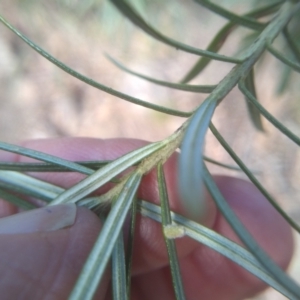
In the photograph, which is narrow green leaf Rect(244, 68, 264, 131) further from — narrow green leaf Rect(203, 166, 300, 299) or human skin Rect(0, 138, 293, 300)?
narrow green leaf Rect(203, 166, 300, 299)

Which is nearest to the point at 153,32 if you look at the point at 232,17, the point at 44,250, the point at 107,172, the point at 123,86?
the point at 232,17

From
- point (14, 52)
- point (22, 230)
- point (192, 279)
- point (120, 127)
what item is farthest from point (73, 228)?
point (14, 52)

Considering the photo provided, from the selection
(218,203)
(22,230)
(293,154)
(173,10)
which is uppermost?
(173,10)

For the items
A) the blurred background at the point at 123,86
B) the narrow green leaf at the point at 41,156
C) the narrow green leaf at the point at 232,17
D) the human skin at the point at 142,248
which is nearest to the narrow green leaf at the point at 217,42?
the narrow green leaf at the point at 232,17

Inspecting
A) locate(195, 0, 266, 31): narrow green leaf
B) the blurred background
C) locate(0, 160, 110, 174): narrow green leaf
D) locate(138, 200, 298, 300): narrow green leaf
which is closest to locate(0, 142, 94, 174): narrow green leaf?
locate(0, 160, 110, 174): narrow green leaf

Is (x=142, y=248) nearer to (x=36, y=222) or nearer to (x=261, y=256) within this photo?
(x=36, y=222)

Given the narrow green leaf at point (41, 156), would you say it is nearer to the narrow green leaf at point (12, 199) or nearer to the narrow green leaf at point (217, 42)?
the narrow green leaf at point (12, 199)

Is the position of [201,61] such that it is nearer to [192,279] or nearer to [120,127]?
[192,279]
